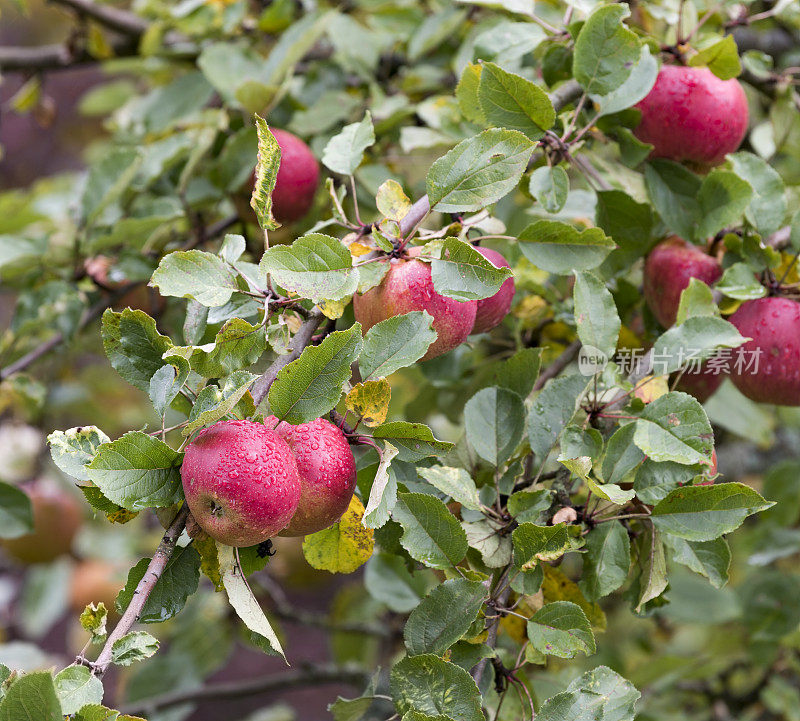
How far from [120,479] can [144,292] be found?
2.16 feet

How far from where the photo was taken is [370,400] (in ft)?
1.83

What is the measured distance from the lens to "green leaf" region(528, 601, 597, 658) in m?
0.55

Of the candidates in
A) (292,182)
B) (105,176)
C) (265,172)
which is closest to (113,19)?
(105,176)

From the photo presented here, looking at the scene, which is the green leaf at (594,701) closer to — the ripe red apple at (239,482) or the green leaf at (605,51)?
the ripe red apple at (239,482)

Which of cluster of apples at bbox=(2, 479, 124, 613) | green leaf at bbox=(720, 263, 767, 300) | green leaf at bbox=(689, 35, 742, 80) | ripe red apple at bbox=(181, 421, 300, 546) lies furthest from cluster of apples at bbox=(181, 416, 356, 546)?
cluster of apples at bbox=(2, 479, 124, 613)

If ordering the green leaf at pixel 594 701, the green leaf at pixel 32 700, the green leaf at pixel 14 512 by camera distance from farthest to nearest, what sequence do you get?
the green leaf at pixel 14 512, the green leaf at pixel 594 701, the green leaf at pixel 32 700

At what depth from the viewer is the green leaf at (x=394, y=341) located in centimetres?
54

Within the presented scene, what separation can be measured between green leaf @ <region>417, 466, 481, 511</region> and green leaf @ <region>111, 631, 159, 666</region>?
0.20 meters

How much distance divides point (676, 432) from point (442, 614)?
0.20 meters

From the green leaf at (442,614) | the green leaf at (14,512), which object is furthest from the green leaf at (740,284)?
the green leaf at (14,512)

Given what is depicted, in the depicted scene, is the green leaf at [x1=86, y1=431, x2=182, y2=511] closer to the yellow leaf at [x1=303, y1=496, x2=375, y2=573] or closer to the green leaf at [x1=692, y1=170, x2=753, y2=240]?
the yellow leaf at [x1=303, y1=496, x2=375, y2=573]

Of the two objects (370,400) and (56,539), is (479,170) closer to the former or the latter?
(370,400)

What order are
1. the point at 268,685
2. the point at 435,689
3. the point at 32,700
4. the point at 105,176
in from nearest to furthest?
1. the point at 32,700
2. the point at 435,689
3. the point at 105,176
4. the point at 268,685

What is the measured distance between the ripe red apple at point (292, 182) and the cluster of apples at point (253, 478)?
42 centimetres
